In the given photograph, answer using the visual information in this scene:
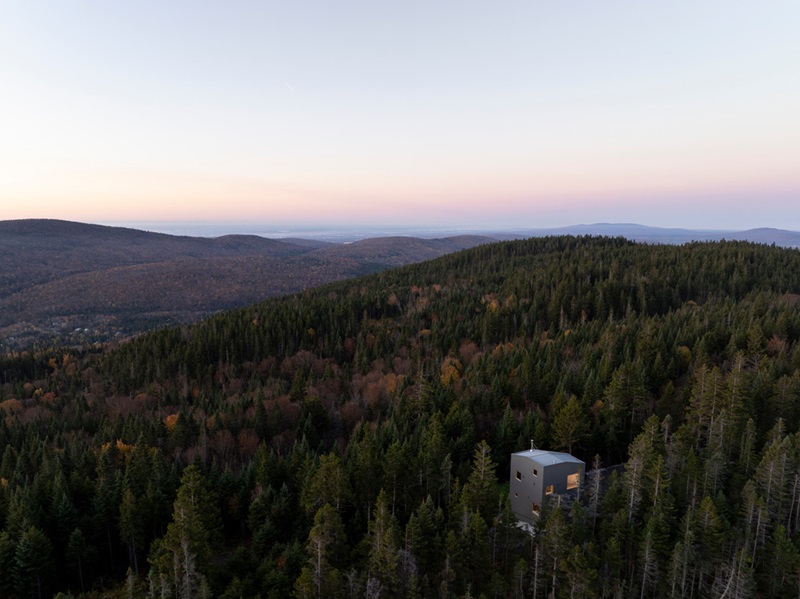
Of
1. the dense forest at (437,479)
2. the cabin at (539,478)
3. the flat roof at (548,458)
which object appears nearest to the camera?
the dense forest at (437,479)

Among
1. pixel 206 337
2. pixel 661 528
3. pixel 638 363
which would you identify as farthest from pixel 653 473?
pixel 206 337

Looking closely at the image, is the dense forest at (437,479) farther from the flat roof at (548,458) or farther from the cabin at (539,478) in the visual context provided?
the flat roof at (548,458)

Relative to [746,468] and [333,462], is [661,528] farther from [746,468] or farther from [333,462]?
[333,462]

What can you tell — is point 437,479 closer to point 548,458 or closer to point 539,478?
point 539,478

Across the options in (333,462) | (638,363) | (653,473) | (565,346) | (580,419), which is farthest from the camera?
(565,346)

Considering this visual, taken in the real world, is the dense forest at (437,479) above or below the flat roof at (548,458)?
below

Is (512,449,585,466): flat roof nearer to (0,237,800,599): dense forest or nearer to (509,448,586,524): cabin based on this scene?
(509,448,586,524): cabin

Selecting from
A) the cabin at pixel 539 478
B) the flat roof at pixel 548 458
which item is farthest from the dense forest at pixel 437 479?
the flat roof at pixel 548 458
